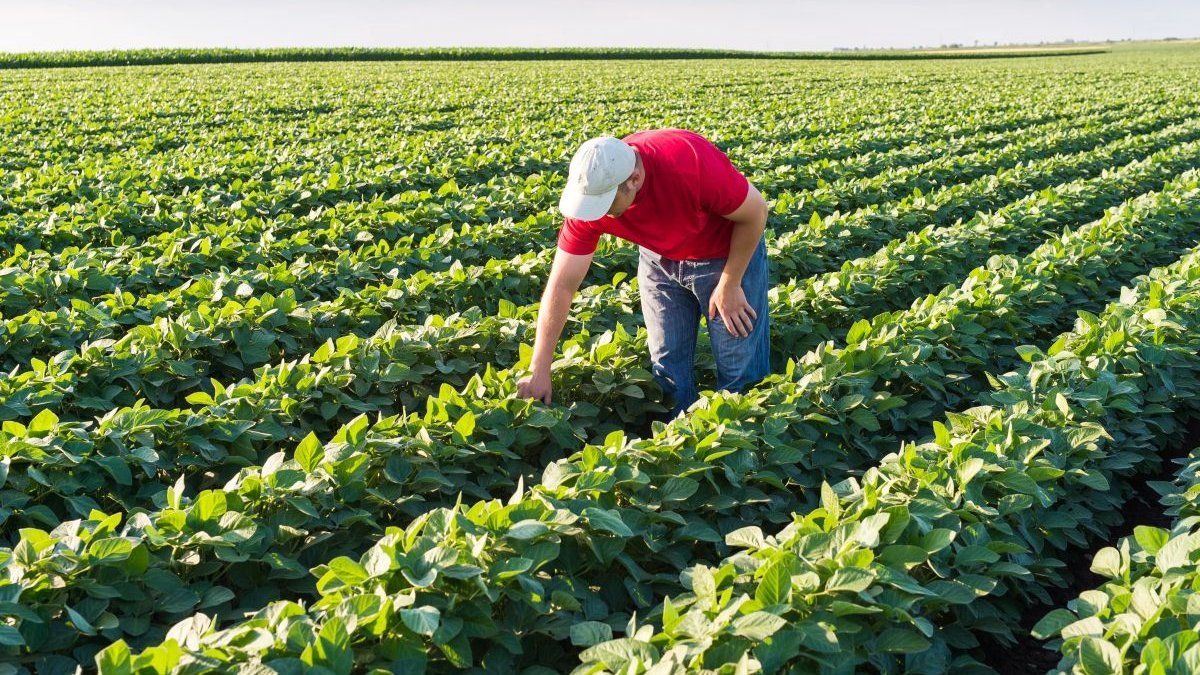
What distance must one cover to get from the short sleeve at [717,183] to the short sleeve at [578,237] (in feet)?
1.42

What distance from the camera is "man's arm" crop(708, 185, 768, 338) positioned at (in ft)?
12.0

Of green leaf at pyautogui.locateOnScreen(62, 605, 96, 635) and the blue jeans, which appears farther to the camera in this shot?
the blue jeans

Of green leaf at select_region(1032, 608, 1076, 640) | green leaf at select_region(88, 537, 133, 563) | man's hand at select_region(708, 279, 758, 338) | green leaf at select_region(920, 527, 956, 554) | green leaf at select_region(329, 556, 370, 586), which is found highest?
man's hand at select_region(708, 279, 758, 338)

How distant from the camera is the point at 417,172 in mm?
10945

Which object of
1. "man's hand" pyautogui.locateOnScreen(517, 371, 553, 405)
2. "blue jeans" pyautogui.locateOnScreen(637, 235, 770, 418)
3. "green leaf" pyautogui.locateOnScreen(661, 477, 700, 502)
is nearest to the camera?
"green leaf" pyautogui.locateOnScreen(661, 477, 700, 502)

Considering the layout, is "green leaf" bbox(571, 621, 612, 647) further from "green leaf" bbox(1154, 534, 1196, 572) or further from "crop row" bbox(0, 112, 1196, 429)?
"crop row" bbox(0, 112, 1196, 429)

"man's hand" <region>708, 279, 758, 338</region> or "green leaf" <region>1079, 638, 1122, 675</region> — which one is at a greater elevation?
"man's hand" <region>708, 279, 758, 338</region>

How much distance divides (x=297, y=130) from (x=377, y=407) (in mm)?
12656

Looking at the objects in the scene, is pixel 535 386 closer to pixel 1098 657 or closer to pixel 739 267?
pixel 739 267

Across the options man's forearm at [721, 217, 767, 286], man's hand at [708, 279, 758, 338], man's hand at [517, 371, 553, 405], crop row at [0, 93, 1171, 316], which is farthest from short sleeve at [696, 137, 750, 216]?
crop row at [0, 93, 1171, 316]

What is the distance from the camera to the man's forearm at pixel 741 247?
12.2 feet

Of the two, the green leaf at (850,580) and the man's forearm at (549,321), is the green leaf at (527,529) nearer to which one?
the green leaf at (850,580)

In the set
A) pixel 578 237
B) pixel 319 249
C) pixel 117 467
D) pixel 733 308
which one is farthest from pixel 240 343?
pixel 319 249

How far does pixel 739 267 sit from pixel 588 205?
850 mm
